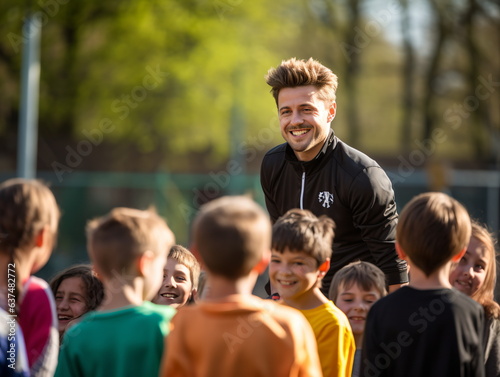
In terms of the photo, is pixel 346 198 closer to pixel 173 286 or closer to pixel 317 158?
pixel 317 158

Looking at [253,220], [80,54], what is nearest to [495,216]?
[80,54]

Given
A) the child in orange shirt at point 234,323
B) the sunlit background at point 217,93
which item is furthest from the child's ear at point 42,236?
the sunlit background at point 217,93

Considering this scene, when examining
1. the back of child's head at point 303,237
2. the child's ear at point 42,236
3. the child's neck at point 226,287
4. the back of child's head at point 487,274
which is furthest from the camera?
the back of child's head at point 487,274

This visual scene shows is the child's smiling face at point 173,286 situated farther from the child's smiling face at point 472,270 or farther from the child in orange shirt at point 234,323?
the child in orange shirt at point 234,323

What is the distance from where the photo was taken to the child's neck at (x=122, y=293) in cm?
329

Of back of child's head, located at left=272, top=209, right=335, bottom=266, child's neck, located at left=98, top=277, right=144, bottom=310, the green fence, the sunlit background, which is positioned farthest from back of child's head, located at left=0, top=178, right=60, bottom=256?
the green fence

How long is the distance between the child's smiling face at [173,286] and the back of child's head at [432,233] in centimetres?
199

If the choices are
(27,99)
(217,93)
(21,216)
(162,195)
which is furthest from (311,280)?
(217,93)

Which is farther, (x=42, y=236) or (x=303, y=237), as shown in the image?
(x=303, y=237)

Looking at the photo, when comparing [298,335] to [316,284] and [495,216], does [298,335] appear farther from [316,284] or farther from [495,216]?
[495,216]

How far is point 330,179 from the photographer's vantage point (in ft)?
17.1

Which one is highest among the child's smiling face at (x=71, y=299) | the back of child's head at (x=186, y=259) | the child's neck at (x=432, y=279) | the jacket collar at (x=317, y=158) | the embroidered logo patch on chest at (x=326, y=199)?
the jacket collar at (x=317, y=158)

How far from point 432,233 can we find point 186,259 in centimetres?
216

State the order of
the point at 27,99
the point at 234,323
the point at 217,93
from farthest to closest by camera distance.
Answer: the point at 217,93 → the point at 27,99 → the point at 234,323
